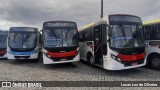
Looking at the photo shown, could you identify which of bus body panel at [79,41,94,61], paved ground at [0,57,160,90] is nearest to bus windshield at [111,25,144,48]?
paved ground at [0,57,160,90]

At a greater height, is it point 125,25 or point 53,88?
point 125,25

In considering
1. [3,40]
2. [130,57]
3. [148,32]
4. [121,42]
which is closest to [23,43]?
[3,40]

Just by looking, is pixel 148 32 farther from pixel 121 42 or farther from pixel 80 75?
pixel 80 75

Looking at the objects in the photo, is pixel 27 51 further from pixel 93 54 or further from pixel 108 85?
pixel 108 85

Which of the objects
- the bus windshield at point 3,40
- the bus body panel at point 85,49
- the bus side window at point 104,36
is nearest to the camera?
the bus side window at point 104,36

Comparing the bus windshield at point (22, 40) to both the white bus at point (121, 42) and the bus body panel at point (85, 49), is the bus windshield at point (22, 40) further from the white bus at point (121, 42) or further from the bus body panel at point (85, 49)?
the white bus at point (121, 42)

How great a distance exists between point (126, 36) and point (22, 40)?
853cm

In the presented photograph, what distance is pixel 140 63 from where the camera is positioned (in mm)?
9492

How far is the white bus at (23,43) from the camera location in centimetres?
1372

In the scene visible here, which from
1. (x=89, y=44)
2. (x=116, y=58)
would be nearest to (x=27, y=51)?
(x=89, y=44)

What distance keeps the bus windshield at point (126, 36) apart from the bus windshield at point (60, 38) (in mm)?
3380

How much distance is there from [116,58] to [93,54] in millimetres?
2555

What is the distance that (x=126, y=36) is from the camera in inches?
359

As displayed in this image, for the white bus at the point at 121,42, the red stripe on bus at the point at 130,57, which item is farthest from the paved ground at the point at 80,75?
the red stripe on bus at the point at 130,57
